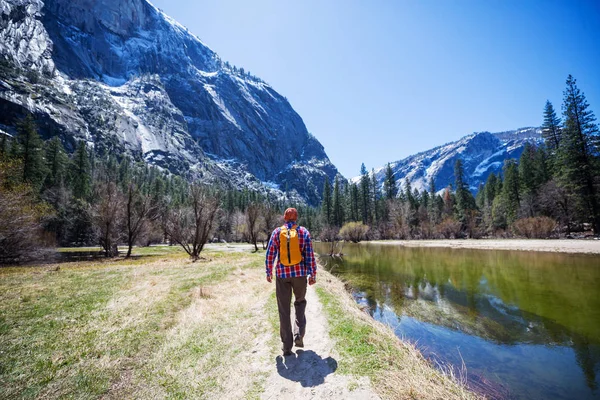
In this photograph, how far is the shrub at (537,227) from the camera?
40.4 meters

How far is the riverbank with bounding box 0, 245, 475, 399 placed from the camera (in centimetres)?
412

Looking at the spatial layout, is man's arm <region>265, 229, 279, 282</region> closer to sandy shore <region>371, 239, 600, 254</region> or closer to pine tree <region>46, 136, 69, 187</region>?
sandy shore <region>371, 239, 600, 254</region>

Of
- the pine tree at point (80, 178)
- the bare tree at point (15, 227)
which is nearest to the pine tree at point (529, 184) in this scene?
the bare tree at point (15, 227)

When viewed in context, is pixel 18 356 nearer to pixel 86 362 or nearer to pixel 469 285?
pixel 86 362

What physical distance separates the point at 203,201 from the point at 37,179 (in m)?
38.2

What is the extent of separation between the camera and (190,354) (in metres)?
5.52

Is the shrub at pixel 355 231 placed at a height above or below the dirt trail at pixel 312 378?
above

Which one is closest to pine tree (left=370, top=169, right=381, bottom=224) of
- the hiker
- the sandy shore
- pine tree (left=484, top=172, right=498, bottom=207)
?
pine tree (left=484, top=172, right=498, bottom=207)

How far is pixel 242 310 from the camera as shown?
876 centimetres

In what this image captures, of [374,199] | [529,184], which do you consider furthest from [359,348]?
[374,199]

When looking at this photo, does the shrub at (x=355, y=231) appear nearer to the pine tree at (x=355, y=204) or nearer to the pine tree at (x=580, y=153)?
the pine tree at (x=355, y=204)

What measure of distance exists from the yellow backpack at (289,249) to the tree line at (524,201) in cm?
5028

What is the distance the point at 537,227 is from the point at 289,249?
52357 mm

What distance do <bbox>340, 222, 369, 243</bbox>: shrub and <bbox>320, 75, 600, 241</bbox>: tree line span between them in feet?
0.92
